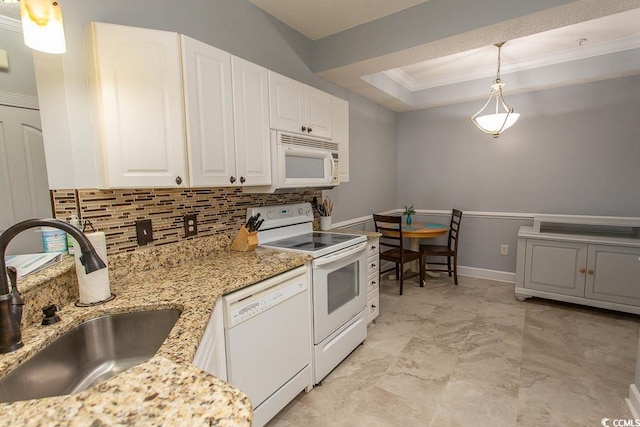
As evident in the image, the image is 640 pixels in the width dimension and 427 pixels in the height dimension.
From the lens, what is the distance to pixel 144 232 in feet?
5.36

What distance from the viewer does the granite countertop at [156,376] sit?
58 cm

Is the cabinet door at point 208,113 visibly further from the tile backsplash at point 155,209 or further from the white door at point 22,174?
the white door at point 22,174

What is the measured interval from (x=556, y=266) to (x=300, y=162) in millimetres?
2874

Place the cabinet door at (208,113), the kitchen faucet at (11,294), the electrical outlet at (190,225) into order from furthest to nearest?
the electrical outlet at (190,225)
the cabinet door at (208,113)
the kitchen faucet at (11,294)

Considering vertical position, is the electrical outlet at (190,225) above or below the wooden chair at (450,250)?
above

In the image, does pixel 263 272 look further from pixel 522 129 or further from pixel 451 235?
pixel 522 129

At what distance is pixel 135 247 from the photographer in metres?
1.60

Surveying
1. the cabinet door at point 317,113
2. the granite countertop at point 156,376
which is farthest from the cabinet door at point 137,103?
the cabinet door at point 317,113

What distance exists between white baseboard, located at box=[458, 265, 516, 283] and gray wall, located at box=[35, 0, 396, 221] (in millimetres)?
1358

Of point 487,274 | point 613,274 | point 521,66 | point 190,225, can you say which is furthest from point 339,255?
point 521,66

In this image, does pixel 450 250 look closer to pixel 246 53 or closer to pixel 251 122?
pixel 251 122

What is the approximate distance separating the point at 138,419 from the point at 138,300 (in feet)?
Answer: 2.48

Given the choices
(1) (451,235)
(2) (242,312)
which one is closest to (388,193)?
(1) (451,235)

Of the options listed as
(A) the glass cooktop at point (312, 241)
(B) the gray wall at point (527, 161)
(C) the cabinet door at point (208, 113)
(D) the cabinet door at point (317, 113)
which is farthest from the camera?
(B) the gray wall at point (527, 161)
